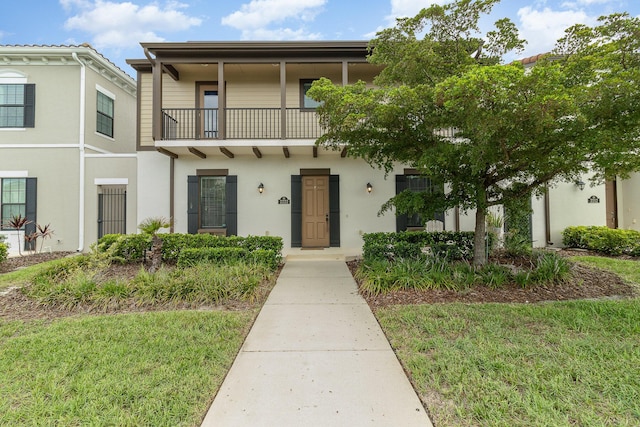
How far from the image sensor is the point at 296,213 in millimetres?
9172

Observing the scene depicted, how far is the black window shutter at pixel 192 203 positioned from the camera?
8930mm

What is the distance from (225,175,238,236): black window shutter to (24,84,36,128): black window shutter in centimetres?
641

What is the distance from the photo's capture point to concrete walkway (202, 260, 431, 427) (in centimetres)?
214

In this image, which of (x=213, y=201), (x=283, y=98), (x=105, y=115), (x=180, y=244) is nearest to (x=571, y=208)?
(x=283, y=98)

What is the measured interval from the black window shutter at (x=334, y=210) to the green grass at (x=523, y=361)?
510 cm

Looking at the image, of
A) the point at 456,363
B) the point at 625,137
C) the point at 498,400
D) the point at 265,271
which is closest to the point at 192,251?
the point at 265,271

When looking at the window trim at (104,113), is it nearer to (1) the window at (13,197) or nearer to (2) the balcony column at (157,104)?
(1) the window at (13,197)

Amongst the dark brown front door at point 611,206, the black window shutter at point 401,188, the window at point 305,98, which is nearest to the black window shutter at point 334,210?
the black window shutter at point 401,188

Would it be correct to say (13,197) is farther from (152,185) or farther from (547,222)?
(547,222)

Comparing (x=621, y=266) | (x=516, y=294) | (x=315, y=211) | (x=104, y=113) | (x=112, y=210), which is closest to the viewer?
(x=516, y=294)

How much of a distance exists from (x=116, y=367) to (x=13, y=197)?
1034cm

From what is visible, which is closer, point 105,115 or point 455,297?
point 455,297

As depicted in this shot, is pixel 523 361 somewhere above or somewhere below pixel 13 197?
below

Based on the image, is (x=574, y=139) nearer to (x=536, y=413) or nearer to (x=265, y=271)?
(x=536, y=413)
